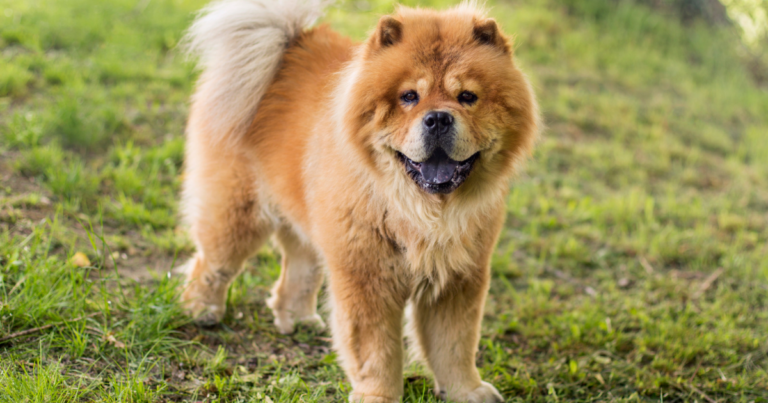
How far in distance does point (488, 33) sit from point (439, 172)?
0.67 metres

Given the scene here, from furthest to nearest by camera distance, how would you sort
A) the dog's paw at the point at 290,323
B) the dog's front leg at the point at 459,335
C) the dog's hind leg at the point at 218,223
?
the dog's paw at the point at 290,323, the dog's hind leg at the point at 218,223, the dog's front leg at the point at 459,335

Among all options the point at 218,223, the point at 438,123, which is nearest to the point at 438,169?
the point at 438,123

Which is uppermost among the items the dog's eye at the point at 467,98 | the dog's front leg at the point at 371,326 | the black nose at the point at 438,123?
the dog's eye at the point at 467,98

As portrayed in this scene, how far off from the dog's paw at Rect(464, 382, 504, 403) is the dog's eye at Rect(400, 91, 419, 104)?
1.42m

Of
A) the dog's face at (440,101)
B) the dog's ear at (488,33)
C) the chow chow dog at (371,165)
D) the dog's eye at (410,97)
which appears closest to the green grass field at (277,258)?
the chow chow dog at (371,165)

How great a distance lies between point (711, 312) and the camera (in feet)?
12.4

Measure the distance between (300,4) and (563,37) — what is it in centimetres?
565

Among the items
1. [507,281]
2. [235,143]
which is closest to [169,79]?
[235,143]

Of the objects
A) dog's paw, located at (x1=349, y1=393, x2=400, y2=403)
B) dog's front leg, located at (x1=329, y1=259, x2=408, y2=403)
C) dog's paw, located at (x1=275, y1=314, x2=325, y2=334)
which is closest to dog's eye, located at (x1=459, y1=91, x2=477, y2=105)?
dog's front leg, located at (x1=329, y1=259, x2=408, y2=403)

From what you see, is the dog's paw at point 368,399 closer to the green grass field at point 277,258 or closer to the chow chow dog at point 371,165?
the chow chow dog at point 371,165

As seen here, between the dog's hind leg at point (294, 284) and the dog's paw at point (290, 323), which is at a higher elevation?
the dog's hind leg at point (294, 284)

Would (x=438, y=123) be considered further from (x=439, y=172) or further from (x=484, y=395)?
(x=484, y=395)

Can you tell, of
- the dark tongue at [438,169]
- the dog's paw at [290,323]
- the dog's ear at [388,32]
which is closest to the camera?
the dark tongue at [438,169]

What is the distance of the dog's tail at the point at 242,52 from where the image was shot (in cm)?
320
